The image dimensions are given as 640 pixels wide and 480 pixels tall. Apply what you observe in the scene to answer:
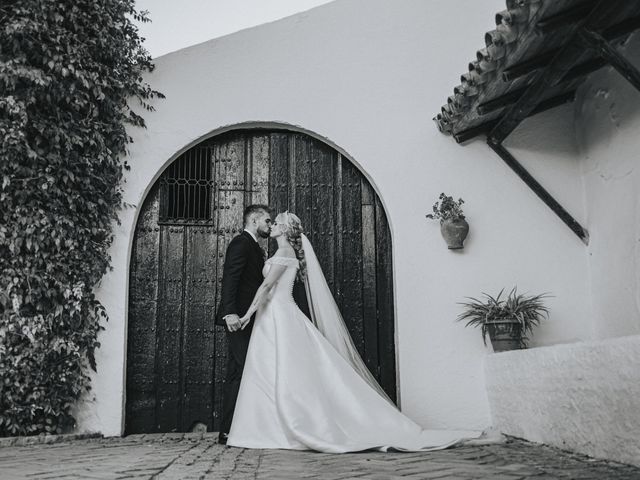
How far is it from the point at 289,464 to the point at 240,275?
162 cm

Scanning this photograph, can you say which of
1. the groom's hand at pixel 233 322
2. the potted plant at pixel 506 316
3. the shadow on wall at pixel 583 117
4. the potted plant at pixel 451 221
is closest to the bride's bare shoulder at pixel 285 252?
the groom's hand at pixel 233 322

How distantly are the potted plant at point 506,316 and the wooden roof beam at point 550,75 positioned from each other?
132 centimetres

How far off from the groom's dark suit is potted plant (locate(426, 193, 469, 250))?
Result: 1.57 m

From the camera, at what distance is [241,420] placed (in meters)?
4.59

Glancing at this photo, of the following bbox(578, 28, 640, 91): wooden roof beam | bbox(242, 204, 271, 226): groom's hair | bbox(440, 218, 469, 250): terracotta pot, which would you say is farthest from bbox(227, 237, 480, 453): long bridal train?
bbox(578, 28, 640, 91): wooden roof beam

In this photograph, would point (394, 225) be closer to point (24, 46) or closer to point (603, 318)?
point (603, 318)

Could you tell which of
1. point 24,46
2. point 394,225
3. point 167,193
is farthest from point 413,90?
point 24,46

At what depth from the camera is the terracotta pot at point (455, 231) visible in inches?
224

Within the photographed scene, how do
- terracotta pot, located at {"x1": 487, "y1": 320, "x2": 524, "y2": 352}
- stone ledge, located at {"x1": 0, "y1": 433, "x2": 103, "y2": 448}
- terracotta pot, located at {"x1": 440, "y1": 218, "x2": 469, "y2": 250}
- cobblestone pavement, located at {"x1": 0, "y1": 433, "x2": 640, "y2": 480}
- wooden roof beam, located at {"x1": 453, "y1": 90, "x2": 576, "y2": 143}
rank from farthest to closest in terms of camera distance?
wooden roof beam, located at {"x1": 453, "y1": 90, "x2": 576, "y2": 143} < terracotta pot, located at {"x1": 440, "y1": 218, "x2": 469, "y2": 250} < terracotta pot, located at {"x1": 487, "y1": 320, "x2": 524, "y2": 352} < stone ledge, located at {"x1": 0, "y1": 433, "x2": 103, "y2": 448} < cobblestone pavement, located at {"x1": 0, "y1": 433, "x2": 640, "y2": 480}

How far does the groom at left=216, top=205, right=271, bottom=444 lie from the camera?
16.0 ft

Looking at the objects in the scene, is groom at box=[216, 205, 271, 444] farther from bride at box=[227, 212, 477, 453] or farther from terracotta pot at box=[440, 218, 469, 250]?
terracotta pot at box=[440, 218, 469, 250]

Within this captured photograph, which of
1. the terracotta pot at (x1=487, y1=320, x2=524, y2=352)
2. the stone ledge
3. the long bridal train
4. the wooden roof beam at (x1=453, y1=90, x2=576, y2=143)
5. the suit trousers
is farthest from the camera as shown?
the wooden roof beam at (x1=453, y1=90, x2=576, y2=143)

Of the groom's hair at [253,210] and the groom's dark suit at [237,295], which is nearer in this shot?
the groom's dark suit at [237,295]

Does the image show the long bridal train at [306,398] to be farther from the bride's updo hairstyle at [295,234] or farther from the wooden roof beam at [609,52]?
the wooden roof beam at [609,52]
